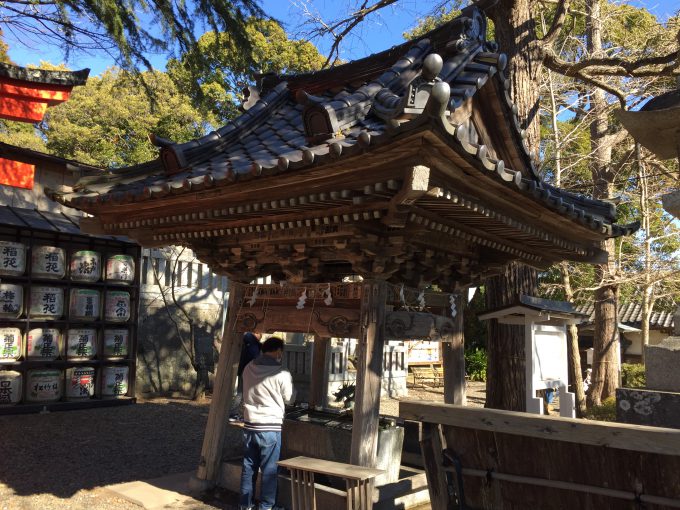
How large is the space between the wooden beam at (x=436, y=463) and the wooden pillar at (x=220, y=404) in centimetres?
319

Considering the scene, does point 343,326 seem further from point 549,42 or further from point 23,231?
point 23,231

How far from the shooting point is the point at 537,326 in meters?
5.85

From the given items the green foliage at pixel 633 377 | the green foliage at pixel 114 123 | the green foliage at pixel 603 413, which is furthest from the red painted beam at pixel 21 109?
the green foliage at pixel 633 377

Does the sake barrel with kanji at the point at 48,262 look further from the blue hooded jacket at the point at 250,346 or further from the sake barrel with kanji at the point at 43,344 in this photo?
the blue hooded jacket at the point at 250,346

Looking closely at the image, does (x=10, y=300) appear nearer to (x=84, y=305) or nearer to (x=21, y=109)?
(x=84, y=305)

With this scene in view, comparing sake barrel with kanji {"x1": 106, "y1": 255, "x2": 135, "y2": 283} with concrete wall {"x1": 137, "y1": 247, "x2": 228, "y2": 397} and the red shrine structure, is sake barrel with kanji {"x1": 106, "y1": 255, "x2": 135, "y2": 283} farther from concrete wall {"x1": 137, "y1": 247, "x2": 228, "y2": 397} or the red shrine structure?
the red shrine structure

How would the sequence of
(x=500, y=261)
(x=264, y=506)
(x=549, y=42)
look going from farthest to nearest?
(x=549, y=42) < (x=500, y=261) < (x=264, y=506)

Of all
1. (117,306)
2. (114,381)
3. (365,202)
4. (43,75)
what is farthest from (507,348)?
(114,381)

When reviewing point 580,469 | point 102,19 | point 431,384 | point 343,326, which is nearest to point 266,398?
point 343,326

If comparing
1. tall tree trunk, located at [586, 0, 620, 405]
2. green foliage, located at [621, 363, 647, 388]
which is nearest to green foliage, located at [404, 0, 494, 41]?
tall tree trunk, located at [586, 0, 620, 405]

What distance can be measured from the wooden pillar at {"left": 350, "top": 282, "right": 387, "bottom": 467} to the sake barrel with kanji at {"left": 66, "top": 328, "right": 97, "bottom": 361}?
23.6 feet

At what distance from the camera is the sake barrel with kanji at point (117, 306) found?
10.7m

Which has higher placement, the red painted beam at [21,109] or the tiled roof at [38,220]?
the red painted beam at [21,109]

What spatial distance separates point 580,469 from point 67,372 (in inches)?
377
